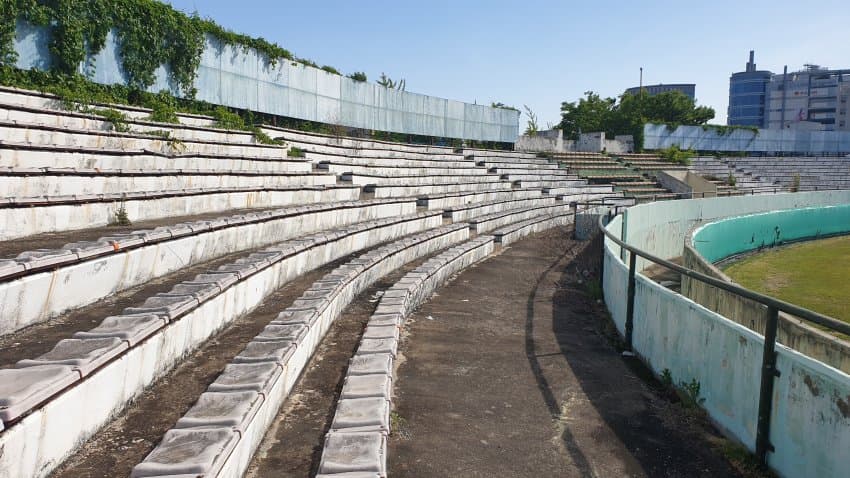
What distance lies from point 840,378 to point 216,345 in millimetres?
3798

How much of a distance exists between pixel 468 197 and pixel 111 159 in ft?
32.4

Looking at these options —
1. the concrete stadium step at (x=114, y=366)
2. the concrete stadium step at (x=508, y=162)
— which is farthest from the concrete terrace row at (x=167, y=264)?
Result: the concrete stadium step at (x=508, y=162)

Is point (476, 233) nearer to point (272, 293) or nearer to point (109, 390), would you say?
point (272, 293)

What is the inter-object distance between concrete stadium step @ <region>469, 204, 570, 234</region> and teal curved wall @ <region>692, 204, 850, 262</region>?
4352 mm

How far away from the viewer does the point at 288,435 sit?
11.1 feet

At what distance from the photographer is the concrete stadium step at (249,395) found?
2.51 metres

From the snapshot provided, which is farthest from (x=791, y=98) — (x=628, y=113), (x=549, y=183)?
(x=549, y=183)

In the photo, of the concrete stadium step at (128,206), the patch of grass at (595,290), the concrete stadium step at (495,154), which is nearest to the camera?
the concrete stadium step at (128,206)

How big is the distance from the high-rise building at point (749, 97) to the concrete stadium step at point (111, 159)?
501 ft

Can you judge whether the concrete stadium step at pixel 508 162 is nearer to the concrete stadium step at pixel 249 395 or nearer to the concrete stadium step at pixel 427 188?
the concrete stadium step at pixel 427 188

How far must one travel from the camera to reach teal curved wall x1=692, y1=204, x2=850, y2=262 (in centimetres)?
1531

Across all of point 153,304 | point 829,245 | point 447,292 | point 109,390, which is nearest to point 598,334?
point 447,292

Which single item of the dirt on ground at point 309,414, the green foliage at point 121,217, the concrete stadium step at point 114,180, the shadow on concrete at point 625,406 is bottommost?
the shadow on concrete at point 625,406

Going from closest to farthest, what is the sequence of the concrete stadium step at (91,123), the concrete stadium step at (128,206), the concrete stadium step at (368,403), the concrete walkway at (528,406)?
the concrete stadium step at (368,403) < the concrete walkway at (528,406) < the concrete stadium step at (128,206) < the concrete stadium step at (91,123)
